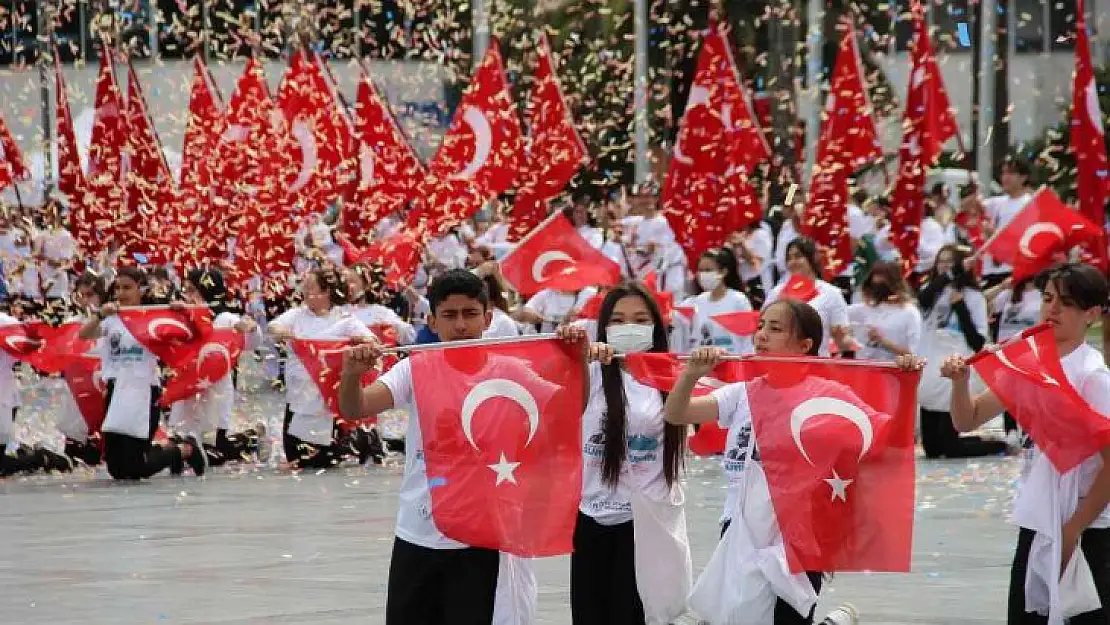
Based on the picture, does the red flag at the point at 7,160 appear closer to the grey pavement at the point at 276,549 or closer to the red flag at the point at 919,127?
the grey pavement at the point at 276,549

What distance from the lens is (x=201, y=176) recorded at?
21.9 meters

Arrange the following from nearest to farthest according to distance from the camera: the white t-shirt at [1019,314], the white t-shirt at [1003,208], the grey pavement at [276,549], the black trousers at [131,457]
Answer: the grey pavement at [276,549] → the black trousers at [131,457] → the white t-shirt at [1019,314] → the white t-shirt at [1003,208]

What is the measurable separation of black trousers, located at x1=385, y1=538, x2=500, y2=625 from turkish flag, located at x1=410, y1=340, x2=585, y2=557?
8 centimetres

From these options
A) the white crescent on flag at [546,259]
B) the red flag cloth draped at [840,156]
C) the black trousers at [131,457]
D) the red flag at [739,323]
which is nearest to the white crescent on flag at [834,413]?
the black trousers at [131,457]

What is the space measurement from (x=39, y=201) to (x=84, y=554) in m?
19.5

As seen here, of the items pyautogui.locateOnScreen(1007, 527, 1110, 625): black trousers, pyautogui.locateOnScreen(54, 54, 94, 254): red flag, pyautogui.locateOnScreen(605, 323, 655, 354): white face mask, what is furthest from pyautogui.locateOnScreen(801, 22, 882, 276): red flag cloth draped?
pyautogui.locateOnScreen(1007, 527, 1110, 625): black trousers

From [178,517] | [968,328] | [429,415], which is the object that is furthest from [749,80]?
A: [429,415]

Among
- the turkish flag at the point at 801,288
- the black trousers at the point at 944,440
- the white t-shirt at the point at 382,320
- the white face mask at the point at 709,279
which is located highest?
the turkish flag at the point at 801,288

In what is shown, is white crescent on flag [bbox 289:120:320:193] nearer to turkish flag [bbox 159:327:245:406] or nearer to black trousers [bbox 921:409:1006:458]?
turkish flag [bbox 159:327:245:406]

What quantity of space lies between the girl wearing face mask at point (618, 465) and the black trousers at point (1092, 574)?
133 centimetres

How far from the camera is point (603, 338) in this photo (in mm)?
8398

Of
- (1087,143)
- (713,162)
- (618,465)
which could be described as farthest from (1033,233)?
(618,465)

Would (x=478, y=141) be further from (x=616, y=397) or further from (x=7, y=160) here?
(x=616, y=397)

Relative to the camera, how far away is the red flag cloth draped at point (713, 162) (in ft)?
72.4
